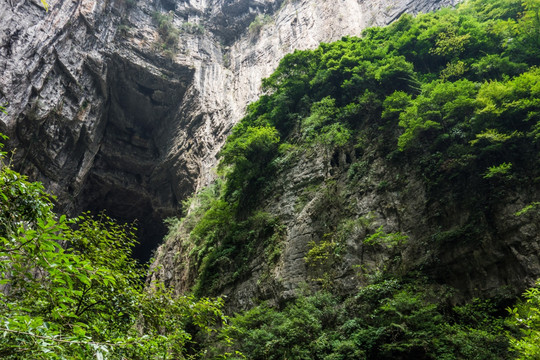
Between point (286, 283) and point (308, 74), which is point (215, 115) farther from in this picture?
point (286, 283)

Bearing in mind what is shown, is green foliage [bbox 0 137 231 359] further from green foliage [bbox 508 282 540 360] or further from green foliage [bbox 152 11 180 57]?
green foliage [bbox 152 11 180 57]

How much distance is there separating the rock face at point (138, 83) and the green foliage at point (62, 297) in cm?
1996

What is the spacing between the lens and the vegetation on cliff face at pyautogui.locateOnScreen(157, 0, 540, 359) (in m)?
7.69

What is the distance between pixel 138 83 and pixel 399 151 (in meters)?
23.2

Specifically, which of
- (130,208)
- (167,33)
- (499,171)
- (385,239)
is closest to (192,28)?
(167,33)

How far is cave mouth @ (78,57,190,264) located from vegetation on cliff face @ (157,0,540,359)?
11.0 metres

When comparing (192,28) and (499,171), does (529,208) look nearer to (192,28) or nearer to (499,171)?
(499,171)

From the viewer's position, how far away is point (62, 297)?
269cm

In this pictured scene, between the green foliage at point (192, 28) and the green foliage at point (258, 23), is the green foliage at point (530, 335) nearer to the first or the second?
the green foliage at point (258, 23)

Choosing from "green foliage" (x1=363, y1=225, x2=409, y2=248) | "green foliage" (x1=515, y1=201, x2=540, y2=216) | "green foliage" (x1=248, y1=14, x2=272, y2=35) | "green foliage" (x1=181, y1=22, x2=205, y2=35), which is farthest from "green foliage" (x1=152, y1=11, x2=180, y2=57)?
"green foliage" (x1=515, y1=201, x2=540, y2=216)

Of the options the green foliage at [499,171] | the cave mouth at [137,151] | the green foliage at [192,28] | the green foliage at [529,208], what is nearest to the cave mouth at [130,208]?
the cave mouth at [137,151]

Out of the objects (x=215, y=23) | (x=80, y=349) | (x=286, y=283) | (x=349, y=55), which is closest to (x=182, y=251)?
(x=286, y=283)

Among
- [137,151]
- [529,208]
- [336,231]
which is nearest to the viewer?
[529,208]

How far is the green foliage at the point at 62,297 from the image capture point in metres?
2.28
